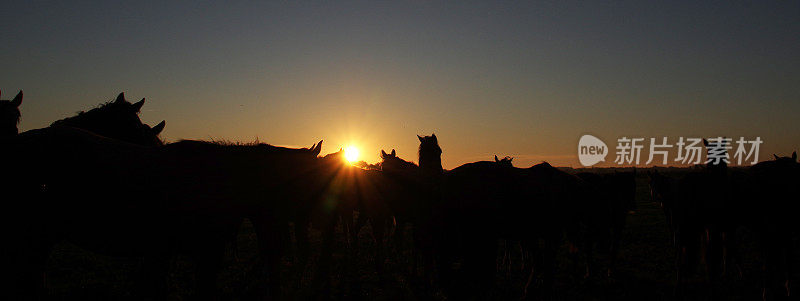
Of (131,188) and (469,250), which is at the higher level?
(131,188)

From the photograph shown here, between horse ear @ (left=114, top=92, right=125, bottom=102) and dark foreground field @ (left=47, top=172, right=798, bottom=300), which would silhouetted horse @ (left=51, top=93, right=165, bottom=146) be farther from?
dark foreground field @ (left=47, top=172, right=798, bottom=300)

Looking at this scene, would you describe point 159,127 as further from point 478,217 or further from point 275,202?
point 478,217

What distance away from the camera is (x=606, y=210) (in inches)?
387

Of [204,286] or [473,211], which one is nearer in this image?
[204,286]

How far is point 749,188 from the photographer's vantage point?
7242 mm

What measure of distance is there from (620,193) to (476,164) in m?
8.95

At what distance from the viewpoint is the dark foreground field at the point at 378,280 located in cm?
797

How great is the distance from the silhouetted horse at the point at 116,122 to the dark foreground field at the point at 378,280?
2417mm

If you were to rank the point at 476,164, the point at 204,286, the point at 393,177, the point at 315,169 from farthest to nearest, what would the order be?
the point at 315,169
the point at 393,177
the point at 476,164
the point at 204,286

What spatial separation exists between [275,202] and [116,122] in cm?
256

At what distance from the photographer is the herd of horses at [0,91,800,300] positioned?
3262 millimetres

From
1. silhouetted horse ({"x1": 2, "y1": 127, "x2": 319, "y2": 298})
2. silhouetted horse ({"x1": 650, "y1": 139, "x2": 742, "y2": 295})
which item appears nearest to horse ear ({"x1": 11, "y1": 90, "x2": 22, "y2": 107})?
silhouetted horse ({"x1": 2, "y1": 127, "x2": 319, "y2": 298})

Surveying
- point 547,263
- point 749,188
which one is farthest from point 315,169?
point 749,188

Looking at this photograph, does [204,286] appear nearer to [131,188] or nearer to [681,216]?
[131,188]
